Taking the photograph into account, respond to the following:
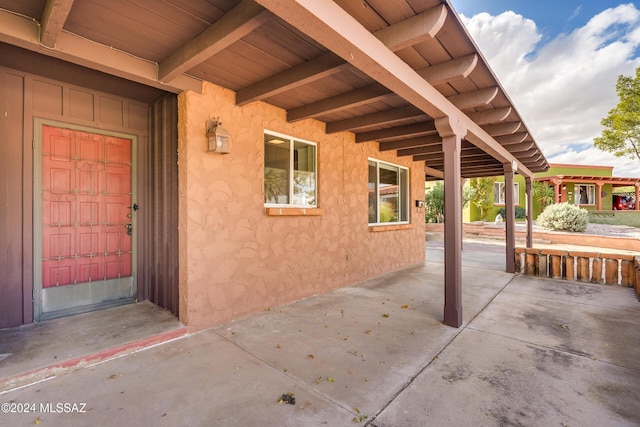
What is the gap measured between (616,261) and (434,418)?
5.79 metres

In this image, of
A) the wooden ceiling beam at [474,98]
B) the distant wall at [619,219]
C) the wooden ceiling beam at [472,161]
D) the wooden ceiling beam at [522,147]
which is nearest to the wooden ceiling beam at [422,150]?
the wooden ceiling beam at [472,161]

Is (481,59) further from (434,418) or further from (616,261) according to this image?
(616,261)

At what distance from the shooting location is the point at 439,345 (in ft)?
9.29

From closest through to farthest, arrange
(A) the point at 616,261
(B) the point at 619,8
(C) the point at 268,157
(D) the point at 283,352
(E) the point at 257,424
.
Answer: (E) the point at 257,424 < (D) the point at 283,352 < (C) the point at 268,157 < (A) the point at 616,261 < (B) the point at 619,8

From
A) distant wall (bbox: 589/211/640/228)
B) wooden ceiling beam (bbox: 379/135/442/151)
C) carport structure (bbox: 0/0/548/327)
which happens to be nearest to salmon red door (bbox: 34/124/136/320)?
carport structure (bbox: 0/0/548/327)

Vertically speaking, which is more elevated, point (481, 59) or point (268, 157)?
point (481, 59)

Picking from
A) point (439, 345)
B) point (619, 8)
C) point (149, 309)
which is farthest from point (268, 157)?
point (619, 8)

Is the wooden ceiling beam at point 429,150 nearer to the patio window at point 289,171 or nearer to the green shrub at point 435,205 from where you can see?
the patio window at point 289,171

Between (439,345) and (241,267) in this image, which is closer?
(439,345)

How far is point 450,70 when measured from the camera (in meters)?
2.66

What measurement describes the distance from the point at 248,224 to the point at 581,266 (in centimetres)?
619

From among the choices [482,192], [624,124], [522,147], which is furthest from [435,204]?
[624,124]

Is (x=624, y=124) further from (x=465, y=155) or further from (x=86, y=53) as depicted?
(x=86, y=53)

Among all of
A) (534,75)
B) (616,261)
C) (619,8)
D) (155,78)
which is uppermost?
(534,75)
